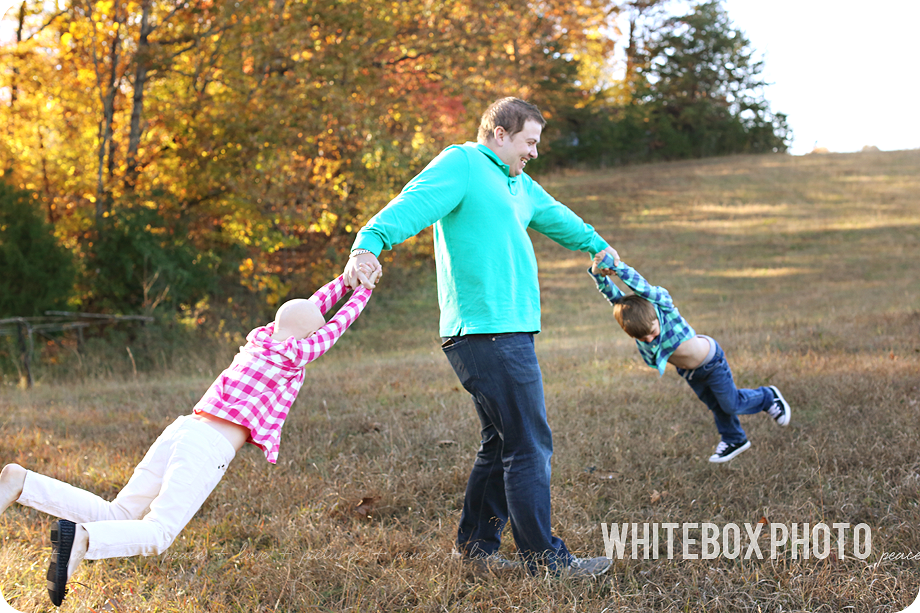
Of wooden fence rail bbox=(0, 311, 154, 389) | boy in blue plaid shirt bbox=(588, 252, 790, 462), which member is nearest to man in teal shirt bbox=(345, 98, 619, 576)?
boy in blue plaid shirt bbox=(588, 252, 790, 462)

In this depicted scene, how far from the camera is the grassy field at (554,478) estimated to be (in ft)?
10.6

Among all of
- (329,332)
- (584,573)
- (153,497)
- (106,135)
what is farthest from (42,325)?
(584,573)

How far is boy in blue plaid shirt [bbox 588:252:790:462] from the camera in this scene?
474cm

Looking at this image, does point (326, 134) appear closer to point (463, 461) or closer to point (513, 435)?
point (463, 461)

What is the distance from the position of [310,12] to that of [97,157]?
15.7 ft

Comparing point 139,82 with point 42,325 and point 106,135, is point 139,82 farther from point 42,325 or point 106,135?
point 42,325

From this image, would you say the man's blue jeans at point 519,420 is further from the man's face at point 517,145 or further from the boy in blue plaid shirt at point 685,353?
the boy in blue plaid shirt at point 685,353

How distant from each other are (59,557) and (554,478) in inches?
112

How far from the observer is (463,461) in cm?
480

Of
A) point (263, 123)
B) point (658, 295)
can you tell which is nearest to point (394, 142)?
point (263, 123)

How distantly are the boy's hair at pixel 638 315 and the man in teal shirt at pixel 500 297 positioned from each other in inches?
63.5

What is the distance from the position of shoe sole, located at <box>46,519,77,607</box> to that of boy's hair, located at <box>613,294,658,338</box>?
343cm

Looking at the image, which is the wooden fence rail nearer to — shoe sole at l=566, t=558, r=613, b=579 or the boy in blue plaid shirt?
the boy in blue plaid shirt

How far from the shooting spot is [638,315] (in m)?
4.74
